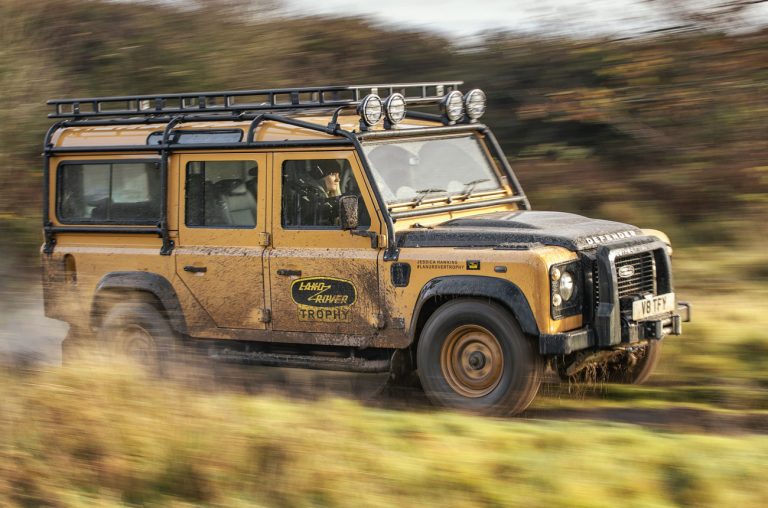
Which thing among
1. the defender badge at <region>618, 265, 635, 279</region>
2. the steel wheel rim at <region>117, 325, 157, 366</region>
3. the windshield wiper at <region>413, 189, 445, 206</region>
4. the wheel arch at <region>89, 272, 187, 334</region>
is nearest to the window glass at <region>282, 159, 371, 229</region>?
the windshield wiper at <region>413, 189, 445, 206</region>

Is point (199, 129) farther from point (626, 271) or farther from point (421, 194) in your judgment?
point (626, 271)

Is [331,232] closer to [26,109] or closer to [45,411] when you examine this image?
[45,411]

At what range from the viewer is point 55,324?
977cm

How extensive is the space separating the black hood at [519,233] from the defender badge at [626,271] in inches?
8.0

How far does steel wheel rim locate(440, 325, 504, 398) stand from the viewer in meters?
6.64

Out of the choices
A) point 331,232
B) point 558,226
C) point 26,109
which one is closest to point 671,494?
point 558,226

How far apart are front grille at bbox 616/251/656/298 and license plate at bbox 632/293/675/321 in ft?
0.40

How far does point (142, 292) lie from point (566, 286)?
3.32 meters

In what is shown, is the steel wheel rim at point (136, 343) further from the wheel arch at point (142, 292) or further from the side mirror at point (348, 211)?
the side mirror at point (348, 211)

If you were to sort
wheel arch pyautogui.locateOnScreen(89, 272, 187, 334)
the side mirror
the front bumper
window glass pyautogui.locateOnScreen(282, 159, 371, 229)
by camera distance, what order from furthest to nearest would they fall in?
wheel arch pyautogui.locateOnScreen(89, 272, 187, 334)
window glass pyautogui.locateOnScreen(282, 159, 371, 229)
the side mirror
the front bumper

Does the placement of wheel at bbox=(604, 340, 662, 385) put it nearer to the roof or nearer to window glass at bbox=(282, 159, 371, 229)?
window glass at bbox=(282, 159, 371, 229)

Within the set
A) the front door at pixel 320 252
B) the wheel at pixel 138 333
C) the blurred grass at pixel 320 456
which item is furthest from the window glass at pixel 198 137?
the blurred grass at pixel 320 456

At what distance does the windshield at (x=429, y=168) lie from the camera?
23.7 feet

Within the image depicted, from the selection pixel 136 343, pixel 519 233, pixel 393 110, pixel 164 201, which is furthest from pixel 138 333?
pixel 519 233
